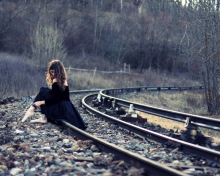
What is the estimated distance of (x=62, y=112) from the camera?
25.9ft

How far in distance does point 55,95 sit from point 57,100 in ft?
0.44

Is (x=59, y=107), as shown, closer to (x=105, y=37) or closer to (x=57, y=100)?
(x=57, y=100)

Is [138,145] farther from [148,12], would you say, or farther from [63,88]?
[148,12]

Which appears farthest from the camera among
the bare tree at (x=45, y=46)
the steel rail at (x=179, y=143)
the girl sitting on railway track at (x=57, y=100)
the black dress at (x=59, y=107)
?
the bare tree at (x=45, y=46)

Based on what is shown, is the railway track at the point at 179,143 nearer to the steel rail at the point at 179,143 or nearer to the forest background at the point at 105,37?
the steel rail at the point at 179,143

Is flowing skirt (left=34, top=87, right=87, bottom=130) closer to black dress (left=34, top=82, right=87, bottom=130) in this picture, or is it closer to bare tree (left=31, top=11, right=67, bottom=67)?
black dress (left=34, top=82, right=87, bottom=130)

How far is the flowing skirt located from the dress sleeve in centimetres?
10

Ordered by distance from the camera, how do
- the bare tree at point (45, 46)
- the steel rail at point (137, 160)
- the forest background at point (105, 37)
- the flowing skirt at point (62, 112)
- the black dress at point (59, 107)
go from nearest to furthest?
the steel rail at point (137, 160) → the black dress at point (59, 107) → the flowing skirt at point (62, 112) → the bare tree at point (45, 46) → the forest background at point (105, 37)

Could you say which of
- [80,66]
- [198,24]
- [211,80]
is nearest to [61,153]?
[198,24]

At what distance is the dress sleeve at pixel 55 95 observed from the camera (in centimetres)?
760

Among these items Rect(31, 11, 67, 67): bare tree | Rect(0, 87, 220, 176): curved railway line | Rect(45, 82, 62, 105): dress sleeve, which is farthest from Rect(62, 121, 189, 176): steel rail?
Rect(31, 11, 67, 67): bare tree

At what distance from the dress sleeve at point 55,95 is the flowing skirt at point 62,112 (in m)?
0.10

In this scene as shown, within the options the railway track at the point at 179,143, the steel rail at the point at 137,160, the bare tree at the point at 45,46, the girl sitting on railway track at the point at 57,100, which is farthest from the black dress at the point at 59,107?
the bare tree at the point at 45,46

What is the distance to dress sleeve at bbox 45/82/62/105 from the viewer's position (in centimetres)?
760
